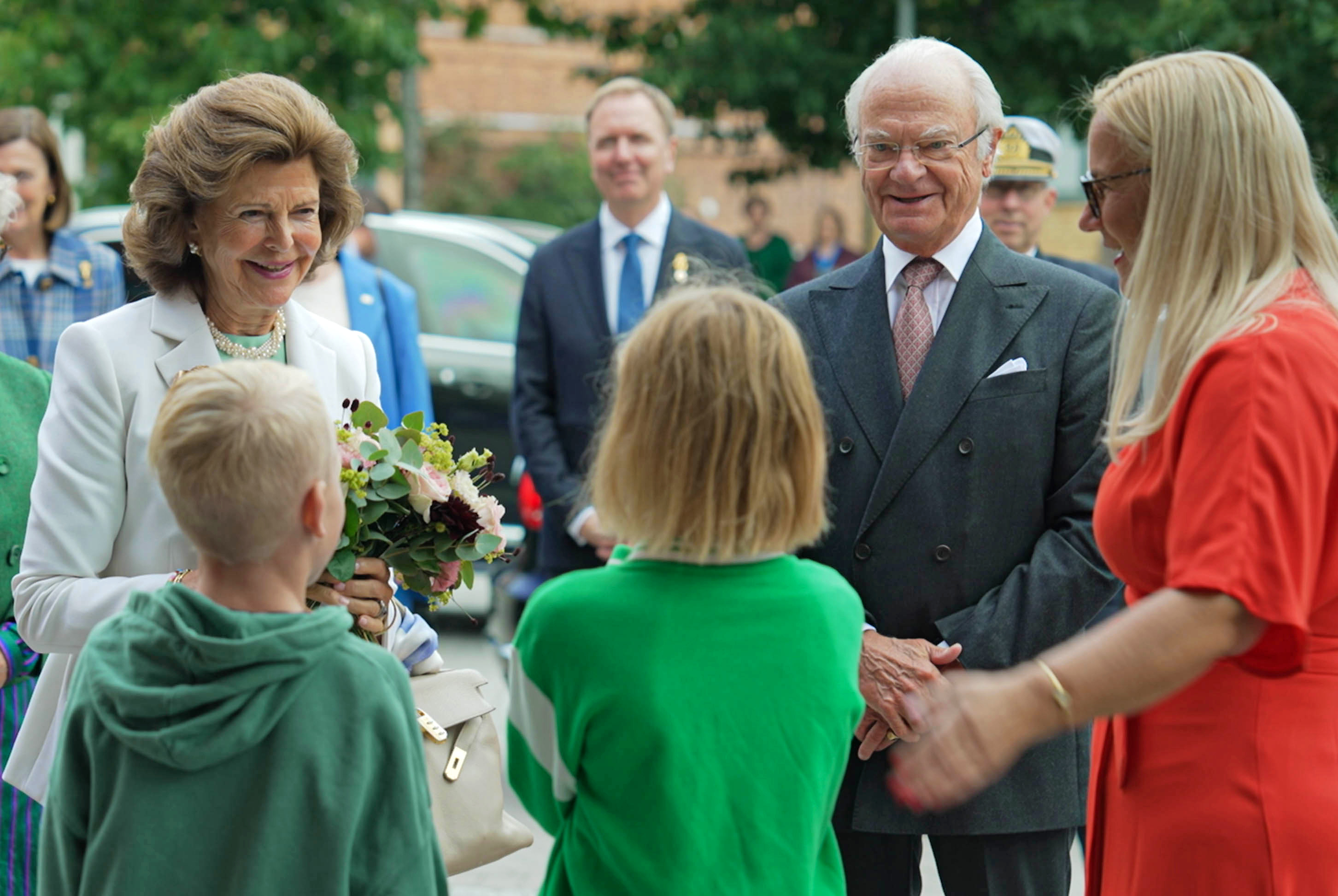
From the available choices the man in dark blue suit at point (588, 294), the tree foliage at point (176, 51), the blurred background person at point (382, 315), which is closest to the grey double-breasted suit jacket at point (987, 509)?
the man in dark blue suit at point (588, 294)

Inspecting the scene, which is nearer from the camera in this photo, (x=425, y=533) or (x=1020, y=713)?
(x=1020, y=713)

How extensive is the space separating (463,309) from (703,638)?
7594 mm

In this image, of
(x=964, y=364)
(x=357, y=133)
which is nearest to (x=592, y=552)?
(x=964, y=364)

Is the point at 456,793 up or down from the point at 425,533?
down

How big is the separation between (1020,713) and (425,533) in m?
Answer: 1.17

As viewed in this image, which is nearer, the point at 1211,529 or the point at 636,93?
the point at 1211,529

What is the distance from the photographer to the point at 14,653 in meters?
3.22

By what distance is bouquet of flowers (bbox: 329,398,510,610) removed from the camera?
2.70m

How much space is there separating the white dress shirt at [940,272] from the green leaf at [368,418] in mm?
1176

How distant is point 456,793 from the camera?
8.90 feet

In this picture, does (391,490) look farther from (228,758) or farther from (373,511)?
(228,758)

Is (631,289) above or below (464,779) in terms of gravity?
above

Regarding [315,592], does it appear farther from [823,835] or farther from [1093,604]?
[1093,604]

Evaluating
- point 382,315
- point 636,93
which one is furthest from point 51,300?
point 636,93
